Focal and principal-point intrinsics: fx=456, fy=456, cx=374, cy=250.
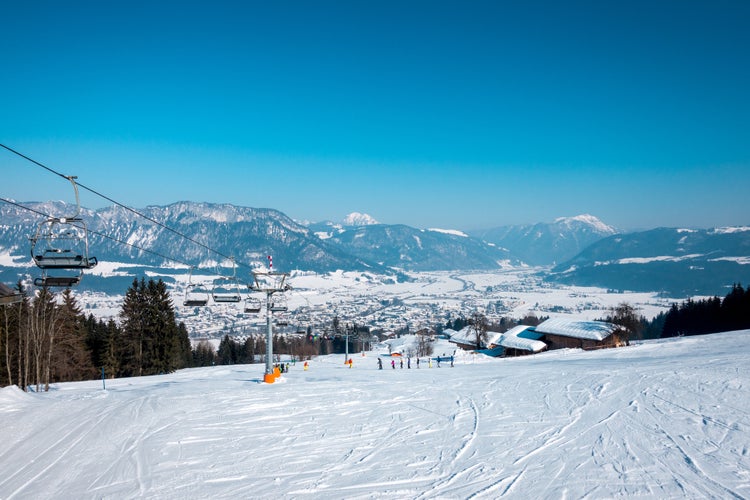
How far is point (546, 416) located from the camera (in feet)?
43.7

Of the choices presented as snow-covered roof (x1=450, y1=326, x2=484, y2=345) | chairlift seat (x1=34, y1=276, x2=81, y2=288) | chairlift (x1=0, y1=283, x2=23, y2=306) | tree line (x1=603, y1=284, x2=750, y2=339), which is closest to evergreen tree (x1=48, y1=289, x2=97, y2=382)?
chairlift (x1=0, y1=283, x2=23, y2=306)

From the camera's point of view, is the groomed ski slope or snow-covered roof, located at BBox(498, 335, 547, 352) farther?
snow-covered roof, located at BBox(498, 335, 547, 352)

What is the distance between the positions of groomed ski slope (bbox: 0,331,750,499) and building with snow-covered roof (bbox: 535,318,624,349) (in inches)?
1126

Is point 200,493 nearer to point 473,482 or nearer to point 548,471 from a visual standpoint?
point 473,482

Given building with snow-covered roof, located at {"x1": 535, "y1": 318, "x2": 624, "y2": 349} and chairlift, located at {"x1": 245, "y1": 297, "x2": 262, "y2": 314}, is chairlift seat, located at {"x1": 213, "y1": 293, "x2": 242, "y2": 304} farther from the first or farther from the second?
building with snow-covered roof, located at {"x1": 535, "y1": 318, "x2": 624, "y2": 349}

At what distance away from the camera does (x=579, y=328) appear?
160 ft

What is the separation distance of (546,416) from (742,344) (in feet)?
87.2

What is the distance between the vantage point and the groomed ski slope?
835 cm

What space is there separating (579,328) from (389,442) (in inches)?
1720

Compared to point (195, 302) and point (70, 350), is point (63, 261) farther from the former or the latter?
point (70, 350)

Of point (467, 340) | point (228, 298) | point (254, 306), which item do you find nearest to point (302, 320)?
point (467, 340)

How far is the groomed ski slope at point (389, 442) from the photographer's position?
27.4ft

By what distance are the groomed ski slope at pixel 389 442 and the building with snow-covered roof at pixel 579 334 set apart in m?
28.6

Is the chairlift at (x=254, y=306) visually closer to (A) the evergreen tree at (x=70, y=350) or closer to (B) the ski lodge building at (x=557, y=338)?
(A) the evergreen tree at (x=70, y=350)
